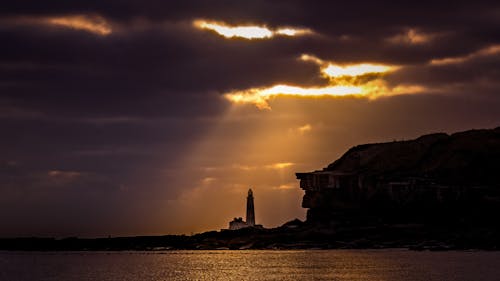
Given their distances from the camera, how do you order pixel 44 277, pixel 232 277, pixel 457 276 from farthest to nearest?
pixel 44 277 → pixel 232 277 → pixel 457 276

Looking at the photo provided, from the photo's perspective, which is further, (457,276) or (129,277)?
(129,277)

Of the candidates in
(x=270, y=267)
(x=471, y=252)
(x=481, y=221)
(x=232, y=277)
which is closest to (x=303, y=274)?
(x=232, y=277)

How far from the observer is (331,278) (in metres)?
124

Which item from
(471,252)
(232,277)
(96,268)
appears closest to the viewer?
(232,277)

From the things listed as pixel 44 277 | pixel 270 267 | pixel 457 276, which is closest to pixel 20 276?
pixel 44 277

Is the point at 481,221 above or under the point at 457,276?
above

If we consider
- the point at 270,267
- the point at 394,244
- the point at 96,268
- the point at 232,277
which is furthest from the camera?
the point at 394,244

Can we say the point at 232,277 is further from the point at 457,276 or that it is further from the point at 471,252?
the point at 471,252

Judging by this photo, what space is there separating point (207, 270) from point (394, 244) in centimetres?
5696

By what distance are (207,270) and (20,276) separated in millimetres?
32579

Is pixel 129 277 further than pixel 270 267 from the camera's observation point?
No

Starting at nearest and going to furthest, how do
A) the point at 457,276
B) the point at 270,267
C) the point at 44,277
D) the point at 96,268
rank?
the point at 457,276, the point at 44,277, the point at 270,267, the point at 96,268

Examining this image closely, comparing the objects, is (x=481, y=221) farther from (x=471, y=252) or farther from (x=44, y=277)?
(x=44, y=277)

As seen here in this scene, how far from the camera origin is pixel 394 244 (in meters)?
199
